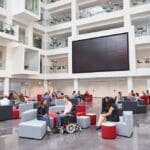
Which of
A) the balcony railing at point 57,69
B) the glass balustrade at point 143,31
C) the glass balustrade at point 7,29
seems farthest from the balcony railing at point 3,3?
the glass balustrade at point 143,31

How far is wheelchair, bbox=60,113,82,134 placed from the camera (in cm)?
789

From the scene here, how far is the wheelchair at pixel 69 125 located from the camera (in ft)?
25.9

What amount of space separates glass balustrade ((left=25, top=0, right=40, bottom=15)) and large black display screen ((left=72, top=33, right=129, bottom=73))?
17.3 ft

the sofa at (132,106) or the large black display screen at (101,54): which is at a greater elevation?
the large black display screen at (101,54)

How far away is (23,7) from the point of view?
21875 millimetres

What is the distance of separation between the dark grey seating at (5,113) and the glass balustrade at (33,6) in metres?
14.3

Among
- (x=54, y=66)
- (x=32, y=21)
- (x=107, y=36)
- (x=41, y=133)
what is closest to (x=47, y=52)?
(x=54, y=66)

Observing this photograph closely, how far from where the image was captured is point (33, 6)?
23656 mm

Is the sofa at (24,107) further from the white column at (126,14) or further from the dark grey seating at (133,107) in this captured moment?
the white column at (126,14)

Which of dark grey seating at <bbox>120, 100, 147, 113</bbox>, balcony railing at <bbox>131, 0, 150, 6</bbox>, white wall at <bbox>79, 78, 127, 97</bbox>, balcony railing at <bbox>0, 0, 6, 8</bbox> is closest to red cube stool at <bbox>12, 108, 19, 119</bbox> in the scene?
dark grey seating at <bbox>120, 100, 147, 113</bbox>

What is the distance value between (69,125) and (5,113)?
451 centimetres

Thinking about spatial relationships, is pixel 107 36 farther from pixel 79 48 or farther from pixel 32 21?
pixel 32 21

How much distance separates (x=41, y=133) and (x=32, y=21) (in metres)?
19.6

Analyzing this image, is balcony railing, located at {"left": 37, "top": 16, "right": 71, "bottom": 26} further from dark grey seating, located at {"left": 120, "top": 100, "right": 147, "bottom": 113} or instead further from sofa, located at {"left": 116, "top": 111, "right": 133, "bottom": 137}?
sofa, located at {"left": 116, "top": 111, "right": 133, "bottom": 137}
